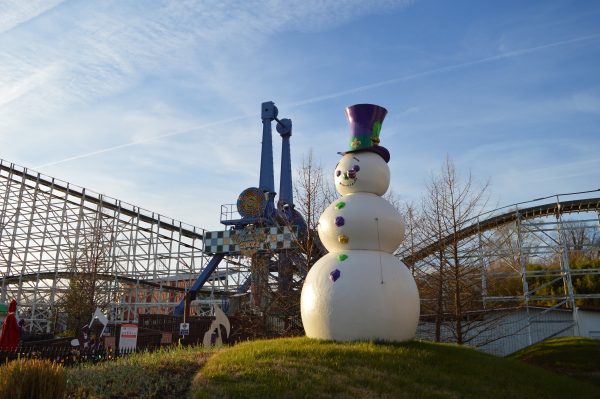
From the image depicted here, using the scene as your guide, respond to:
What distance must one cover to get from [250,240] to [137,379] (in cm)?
1139

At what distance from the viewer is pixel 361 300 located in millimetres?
7734

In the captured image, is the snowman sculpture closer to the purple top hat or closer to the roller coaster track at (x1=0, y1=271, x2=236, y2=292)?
the purple top hat

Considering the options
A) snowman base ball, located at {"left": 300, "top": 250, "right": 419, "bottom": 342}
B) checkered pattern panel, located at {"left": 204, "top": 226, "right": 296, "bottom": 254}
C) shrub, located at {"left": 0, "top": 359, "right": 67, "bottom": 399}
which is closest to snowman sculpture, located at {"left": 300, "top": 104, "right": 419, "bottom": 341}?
snowman base ball, located at {"left": 300, "top": 250, "right": 419, "bottom": 342}

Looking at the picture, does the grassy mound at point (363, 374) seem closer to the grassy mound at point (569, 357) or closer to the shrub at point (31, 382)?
the shrub at point (31, 382)

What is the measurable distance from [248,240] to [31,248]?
16.5 metres

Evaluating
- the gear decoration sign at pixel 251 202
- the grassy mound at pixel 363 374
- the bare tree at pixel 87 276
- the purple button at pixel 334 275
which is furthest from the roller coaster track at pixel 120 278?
the grassy mound at pixel 363 374

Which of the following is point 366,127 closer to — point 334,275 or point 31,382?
point 334,275

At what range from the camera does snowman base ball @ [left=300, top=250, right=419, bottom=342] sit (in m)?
7.75

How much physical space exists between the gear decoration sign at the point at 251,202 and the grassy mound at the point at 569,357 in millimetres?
11776

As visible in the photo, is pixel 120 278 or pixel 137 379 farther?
pixel 120 278

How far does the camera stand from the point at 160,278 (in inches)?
1124

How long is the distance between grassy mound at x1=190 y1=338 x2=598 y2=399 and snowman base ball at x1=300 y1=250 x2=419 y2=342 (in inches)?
10.8

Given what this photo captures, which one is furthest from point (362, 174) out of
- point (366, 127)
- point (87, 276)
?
point (87, 276)

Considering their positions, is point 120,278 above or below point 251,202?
below
